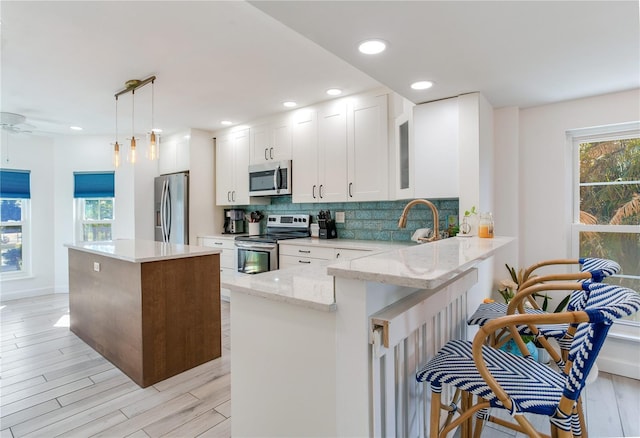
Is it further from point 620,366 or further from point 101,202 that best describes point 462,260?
point 101,202

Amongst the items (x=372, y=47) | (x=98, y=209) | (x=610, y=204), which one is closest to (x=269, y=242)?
(x=372, y=47)

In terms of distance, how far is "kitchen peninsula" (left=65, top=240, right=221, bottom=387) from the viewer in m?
2.40

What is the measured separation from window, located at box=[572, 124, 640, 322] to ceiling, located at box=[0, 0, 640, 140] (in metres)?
0.49

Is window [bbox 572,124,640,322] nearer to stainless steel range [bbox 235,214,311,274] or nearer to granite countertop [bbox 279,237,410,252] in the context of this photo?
granite countertop [bbox 279,237,410,252]

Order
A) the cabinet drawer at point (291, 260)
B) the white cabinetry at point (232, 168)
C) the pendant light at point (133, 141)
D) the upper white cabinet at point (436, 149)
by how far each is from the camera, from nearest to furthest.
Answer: the upper white cabinet at point (436, 149) < the pendant light at point (133, 141) < the cabinet drawer at point (291, 260) < the white cabinetry at point (232, 168)

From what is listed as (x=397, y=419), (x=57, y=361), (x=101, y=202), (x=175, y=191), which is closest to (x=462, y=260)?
(x=397, y=419)

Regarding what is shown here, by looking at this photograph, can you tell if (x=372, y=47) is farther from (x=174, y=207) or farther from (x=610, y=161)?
(x=174, y=207)

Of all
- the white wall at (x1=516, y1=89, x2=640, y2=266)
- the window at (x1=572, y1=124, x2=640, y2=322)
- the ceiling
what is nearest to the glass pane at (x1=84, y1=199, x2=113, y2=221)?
the ceiling

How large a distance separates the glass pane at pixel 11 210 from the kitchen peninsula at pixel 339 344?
218 inches

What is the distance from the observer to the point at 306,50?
2486 millimetres

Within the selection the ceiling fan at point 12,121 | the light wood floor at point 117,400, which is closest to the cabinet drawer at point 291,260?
the light wood floor at point 117,400

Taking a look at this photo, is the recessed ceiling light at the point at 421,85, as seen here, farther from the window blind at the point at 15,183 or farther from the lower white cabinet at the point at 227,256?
the window blind at the point at 15,183

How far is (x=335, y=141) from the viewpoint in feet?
11.9

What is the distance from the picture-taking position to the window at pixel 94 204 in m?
5.46
